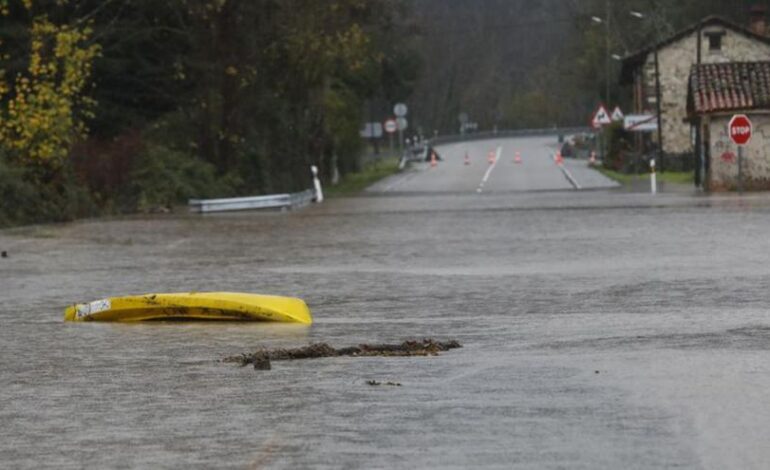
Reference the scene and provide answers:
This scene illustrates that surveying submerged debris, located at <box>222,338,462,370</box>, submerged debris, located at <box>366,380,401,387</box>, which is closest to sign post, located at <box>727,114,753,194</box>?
submerged debris, located at <box>222,338,462,370</box>

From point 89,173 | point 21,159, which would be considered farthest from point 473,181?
point 21,159

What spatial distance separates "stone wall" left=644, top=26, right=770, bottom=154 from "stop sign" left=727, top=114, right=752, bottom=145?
3971cm

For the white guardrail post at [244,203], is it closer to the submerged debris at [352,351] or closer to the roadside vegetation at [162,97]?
the roadside vegetation at [162,97]

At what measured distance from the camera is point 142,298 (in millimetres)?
18016

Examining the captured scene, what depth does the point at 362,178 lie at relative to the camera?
91.7 m

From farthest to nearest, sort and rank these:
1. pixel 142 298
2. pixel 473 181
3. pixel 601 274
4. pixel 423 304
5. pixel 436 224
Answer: pixel 473 181
pixel 436 224
pixel 601 274
pixel 423 304
pixel 142 298

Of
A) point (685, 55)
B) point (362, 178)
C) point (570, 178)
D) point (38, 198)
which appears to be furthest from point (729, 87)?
point (685, 55)

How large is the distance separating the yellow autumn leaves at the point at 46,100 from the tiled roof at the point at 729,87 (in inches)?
744

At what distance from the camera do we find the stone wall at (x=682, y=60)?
98.6 meters

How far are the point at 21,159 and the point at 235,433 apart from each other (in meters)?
38.4

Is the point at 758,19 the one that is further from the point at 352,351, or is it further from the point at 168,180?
the point at 352,351

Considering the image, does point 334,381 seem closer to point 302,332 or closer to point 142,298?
point 302,332

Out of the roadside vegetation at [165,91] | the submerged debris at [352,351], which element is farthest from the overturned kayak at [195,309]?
the roadside vegetation at [165,91]

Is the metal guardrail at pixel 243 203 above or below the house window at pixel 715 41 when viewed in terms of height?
below
